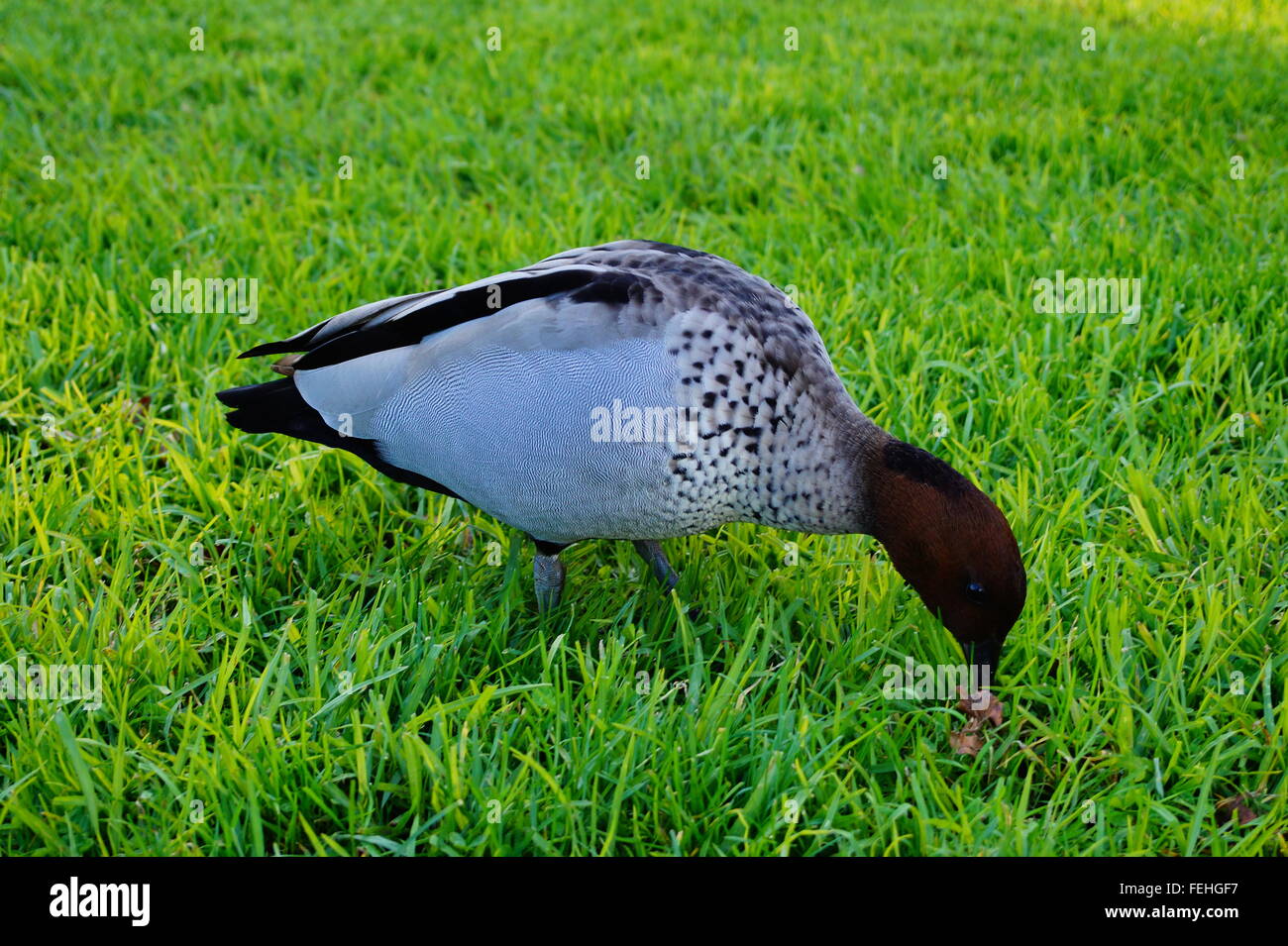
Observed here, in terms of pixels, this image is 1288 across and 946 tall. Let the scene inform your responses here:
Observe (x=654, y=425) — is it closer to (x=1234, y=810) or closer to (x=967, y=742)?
(x=967, y=742)

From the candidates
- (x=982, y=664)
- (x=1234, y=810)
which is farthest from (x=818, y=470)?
(x=1234, y=810)

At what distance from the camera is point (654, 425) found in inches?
94.9

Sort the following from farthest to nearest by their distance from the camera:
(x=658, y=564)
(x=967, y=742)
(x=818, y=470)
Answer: (x=658, y=564), (x=818, y=470), (x=967, y=742)

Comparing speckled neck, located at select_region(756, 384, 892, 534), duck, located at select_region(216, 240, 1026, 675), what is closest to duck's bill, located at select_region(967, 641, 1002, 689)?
duck, located at select_region(216, 240, 1026, 675)

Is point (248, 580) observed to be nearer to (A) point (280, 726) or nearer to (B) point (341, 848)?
(A) point (280, 726)

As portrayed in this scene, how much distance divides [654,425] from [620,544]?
798mm

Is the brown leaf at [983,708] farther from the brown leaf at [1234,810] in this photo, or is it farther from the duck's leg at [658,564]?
the duck's leg at [658,564]

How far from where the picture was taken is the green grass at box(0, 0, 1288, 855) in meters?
2.23

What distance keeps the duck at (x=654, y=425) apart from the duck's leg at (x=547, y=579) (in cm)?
6

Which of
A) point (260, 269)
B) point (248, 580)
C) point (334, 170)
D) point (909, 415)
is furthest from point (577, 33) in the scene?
point (248, 580)

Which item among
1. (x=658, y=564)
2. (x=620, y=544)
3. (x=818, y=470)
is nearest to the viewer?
(x=818, y=470)

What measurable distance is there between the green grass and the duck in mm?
291

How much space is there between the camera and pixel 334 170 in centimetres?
492

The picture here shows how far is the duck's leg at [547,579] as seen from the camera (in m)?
2.79
